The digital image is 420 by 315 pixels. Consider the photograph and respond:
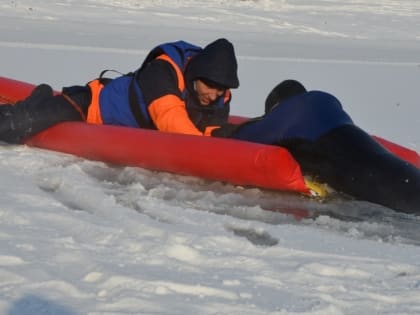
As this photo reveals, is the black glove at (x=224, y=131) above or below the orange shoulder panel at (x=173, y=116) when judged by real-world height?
below

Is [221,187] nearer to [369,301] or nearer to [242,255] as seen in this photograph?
[242,255]

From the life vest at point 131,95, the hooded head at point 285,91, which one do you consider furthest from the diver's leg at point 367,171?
the life vest at point 131,95

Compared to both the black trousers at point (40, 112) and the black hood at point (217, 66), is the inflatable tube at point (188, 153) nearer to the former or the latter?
the black trousers at point (40, 112)

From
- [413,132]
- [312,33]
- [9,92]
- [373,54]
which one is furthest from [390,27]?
[9,92]

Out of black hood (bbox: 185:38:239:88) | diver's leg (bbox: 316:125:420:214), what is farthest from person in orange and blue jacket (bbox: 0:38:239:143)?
diver's leg (bbox: 316:125:420:214)

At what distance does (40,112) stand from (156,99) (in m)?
0.82

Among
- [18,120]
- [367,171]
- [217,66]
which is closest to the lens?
[367,171]

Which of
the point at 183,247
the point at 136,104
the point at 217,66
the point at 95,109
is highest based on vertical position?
the point at 217,66

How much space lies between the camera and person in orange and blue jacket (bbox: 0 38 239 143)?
4.88 meters

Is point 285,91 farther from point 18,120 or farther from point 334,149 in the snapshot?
point 18,120

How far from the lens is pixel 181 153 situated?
15.1ft

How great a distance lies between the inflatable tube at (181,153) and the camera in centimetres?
435

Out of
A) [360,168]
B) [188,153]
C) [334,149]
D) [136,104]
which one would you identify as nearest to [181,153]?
[188,153]

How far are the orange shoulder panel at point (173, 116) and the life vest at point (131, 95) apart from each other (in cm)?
11
